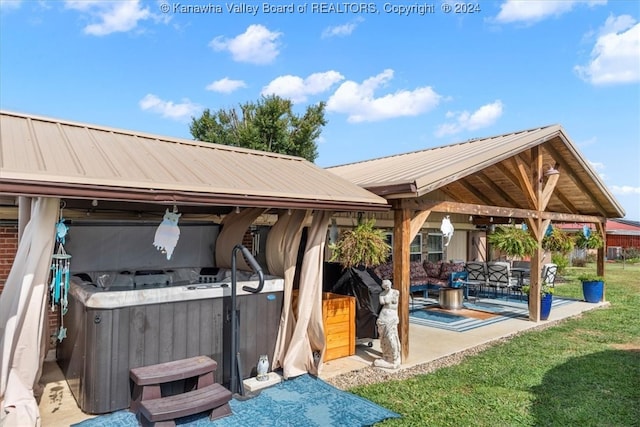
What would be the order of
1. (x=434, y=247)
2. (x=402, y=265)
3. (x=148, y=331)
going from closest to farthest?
1. (x=148, y=331)
2. (x=402, y=265)
3. (x=434, y=247)

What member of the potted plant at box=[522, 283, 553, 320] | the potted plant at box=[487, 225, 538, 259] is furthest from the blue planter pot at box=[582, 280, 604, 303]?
the potted plant at box=[487, 225, 538, 259]

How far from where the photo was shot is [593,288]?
33.8ft

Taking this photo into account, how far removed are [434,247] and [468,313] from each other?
4437 mm

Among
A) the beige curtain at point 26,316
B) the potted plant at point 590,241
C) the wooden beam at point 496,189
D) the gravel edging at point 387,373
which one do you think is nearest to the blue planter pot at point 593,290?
the potted plant at point 590,241

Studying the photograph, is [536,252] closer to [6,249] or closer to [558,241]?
[558,241]

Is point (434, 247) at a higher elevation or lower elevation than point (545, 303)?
higher

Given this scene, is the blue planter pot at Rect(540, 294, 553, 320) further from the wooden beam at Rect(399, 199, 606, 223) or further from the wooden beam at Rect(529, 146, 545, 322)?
the wooden beam at Rect(399, 199, 606, 223)

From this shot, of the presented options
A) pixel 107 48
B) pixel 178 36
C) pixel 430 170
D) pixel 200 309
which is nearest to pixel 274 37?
pixel 178 36

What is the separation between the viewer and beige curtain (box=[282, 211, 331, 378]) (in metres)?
4.77

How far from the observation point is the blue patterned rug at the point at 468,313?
7863 mm

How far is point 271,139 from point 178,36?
39.7 ft

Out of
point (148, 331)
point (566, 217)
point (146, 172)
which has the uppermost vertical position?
point (146, 172)

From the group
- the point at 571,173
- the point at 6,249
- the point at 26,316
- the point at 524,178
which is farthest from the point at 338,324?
the point at 571,173

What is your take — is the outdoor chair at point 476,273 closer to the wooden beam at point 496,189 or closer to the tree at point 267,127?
the wooden beam at point 496,189
